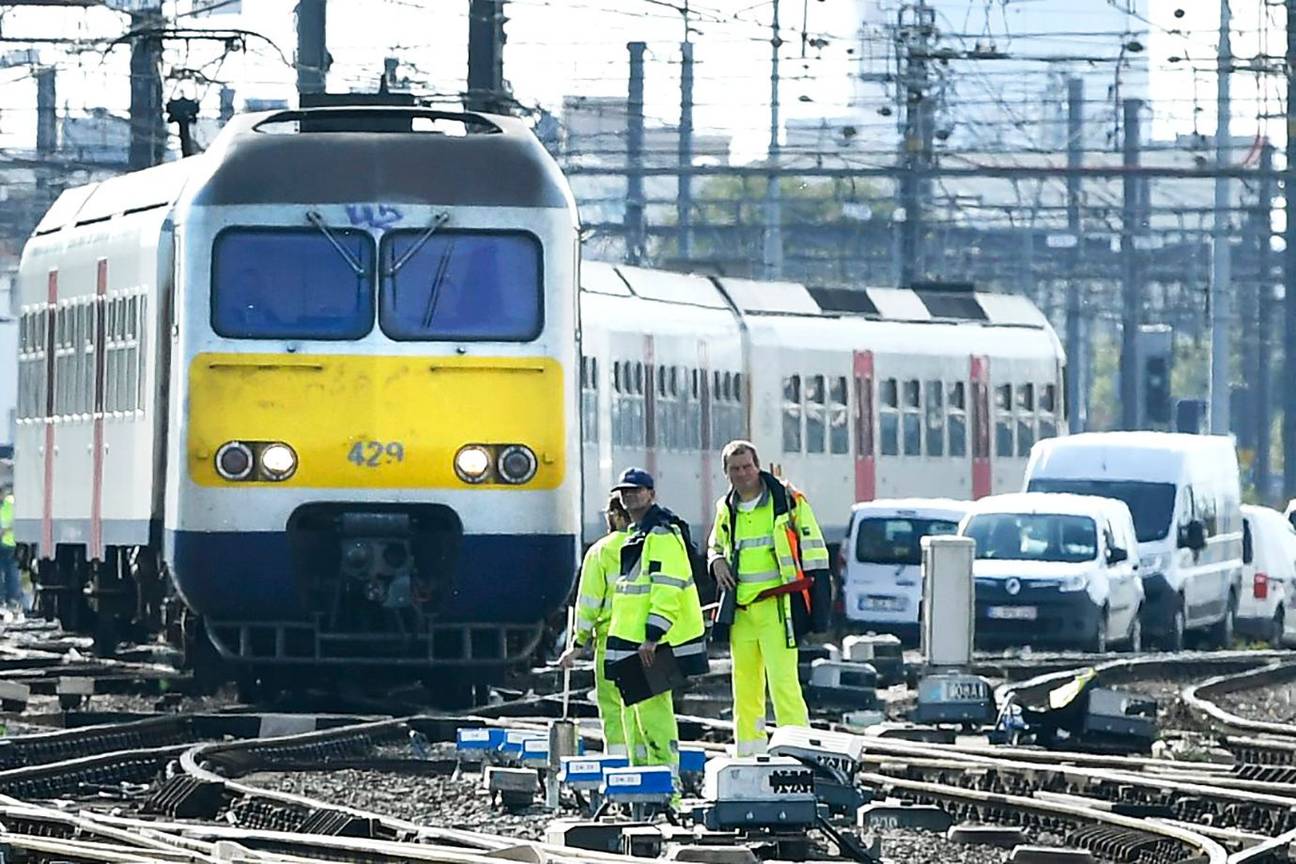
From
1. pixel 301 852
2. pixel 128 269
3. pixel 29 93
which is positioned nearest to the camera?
pixel 301 852

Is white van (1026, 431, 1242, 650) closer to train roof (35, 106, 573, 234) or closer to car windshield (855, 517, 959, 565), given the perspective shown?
car windshield (855, 517, 959, 565)

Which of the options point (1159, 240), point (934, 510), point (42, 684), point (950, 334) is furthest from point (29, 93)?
point (1159, 240)

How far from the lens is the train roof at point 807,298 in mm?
30281

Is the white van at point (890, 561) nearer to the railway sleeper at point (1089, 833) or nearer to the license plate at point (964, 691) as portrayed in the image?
the license plate at point (964, 691)

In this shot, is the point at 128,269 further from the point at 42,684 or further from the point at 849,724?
the point at 849,724

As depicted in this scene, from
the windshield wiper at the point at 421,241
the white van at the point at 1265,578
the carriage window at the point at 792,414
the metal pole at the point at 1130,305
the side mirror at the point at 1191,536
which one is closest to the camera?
the windshield wiper at the point at 421,241

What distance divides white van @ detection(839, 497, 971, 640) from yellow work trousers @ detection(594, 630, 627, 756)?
18034 millimetres

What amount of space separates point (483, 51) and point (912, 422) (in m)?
8.90

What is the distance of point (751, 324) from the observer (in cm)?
3431

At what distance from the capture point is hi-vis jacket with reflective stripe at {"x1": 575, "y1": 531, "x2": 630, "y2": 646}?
14641 mm

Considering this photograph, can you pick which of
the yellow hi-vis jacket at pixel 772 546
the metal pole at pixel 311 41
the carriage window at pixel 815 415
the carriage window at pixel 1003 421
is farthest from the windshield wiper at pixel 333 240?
the carriage window at pixel 1003 421

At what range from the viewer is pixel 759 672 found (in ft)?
47.5

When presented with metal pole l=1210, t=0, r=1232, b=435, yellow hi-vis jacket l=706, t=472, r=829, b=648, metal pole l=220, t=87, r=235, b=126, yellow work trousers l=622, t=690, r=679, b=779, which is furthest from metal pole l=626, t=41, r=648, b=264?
yellow work trousers l=622, t=690, r=679, b=779

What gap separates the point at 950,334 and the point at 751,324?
5053 mm
